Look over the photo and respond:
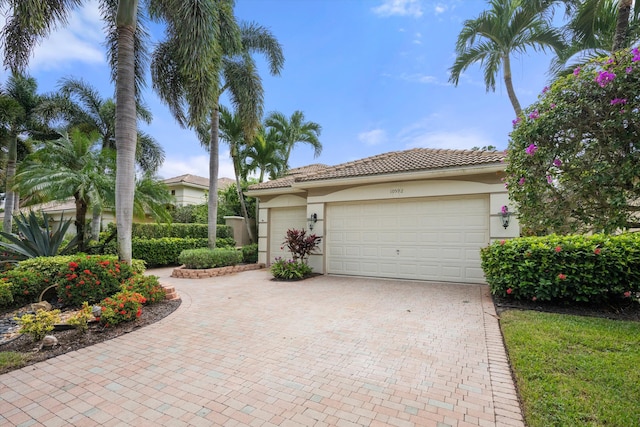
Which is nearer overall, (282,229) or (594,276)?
(594,276)

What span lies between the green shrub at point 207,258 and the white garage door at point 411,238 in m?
3.99

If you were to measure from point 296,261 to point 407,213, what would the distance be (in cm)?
420

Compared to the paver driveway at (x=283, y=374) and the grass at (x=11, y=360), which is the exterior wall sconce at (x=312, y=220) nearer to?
the paver driveway at (x=283, y=374)

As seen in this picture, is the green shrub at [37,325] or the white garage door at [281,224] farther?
the white garage door at [281,224]

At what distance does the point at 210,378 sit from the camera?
11.2 ft

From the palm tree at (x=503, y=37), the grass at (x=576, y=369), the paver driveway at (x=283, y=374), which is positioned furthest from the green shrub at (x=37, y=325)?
the palm tree at (x=503, y=37)

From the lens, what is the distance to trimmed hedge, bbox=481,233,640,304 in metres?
5.35

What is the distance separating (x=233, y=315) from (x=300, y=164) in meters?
16.3

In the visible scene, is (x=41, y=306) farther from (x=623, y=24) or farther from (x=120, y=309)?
(x=623, y=24)

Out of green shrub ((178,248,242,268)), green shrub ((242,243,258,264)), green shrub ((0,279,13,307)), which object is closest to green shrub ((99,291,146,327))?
green shrub ((0,279,13,307))

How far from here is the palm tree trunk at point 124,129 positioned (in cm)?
666

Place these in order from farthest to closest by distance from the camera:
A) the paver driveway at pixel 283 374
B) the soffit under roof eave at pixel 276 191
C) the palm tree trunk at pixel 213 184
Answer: the soffit under roof eave at pixel 276 191
the palm tree trunk at pixel 213 184
the paver driveway at pixel 283 374

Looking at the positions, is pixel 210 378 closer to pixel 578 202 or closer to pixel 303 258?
pixel 578 202

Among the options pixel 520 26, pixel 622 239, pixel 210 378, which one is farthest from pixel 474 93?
pixel 210 378
